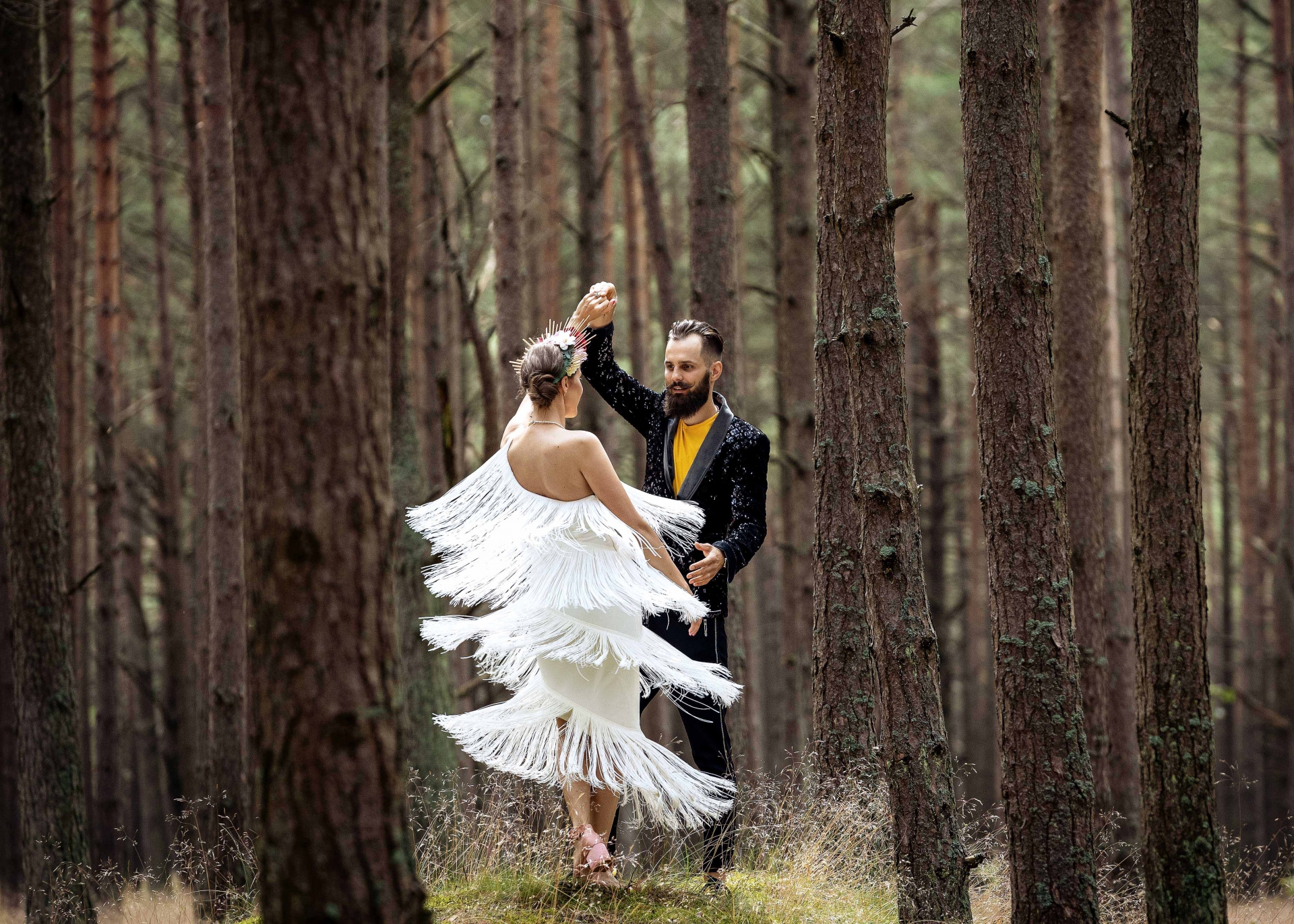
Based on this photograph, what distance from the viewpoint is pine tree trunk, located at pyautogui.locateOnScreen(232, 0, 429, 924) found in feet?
9.15

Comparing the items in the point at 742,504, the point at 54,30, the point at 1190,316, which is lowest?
the point at 742,504

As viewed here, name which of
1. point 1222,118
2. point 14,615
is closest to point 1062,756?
point 14,615

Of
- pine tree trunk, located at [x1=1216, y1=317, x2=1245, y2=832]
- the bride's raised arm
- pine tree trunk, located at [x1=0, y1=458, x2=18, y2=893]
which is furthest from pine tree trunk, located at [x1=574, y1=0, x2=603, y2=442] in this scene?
pine tree trunk, located at [x1=1216, y1=317, x2=1245, y2=832]

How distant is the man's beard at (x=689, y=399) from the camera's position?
199 inches

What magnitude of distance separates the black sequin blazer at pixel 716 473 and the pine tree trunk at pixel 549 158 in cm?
1061

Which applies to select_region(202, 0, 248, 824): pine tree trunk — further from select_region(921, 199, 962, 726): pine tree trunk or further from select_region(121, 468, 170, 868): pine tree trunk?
select_region(921, 199, 962, 726): pine tree trunk

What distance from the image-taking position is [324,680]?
2.80m

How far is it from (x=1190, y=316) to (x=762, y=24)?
12391 millimetres

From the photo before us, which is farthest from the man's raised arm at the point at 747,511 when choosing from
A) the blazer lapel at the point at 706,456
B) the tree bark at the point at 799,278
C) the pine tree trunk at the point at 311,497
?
the tree bark at the point at 799,278

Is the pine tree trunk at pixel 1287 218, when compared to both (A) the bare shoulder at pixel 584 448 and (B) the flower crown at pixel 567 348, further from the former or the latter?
(A) the bare shoulder at pixel 584 448

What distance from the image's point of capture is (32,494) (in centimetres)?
656

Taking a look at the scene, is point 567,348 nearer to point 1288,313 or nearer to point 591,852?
point 591,852

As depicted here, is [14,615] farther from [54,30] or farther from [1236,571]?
[1236,571]

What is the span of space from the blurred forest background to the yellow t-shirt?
2.76m
